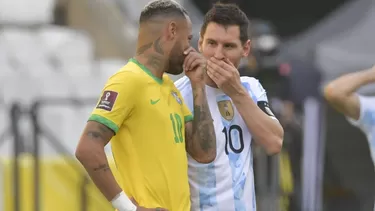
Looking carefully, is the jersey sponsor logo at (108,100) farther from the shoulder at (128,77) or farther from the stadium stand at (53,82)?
the stadium stand at (53,82)

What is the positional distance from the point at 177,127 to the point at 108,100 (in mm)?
383

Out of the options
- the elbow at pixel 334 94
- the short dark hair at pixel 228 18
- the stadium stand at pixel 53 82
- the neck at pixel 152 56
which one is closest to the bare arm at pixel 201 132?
the neck at pixel 152 56

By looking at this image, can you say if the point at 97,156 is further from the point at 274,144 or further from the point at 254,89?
Answer: the point at 254,89

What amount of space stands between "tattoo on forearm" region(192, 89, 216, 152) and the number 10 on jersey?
0.11 m

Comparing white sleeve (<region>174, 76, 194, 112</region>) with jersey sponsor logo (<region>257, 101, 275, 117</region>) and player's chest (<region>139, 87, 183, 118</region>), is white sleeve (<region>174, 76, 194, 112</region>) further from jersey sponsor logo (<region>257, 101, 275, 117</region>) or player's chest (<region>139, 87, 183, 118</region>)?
jersey sponsor logo (<region>257, 101, 275, 117</region>)

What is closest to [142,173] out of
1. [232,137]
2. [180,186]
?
[180,186]

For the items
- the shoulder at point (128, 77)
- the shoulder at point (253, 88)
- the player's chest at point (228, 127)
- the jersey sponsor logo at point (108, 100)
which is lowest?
the player's chest at point (228, 127)

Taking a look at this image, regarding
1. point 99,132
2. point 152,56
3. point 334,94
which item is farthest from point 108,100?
point 334,94

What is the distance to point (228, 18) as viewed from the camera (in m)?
4.99

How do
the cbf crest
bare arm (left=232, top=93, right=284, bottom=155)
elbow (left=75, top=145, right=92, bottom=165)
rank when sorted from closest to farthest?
elbow (left=75, top=145, right=92, bottom=165)
the cbf crest
bare arm (left=232, top=93, right=284, bottom=155)

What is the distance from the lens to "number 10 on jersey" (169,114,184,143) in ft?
15.4

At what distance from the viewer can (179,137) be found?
186 inches

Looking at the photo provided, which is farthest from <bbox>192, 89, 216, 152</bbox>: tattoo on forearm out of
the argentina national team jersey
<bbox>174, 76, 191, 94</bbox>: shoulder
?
<bbox>174, 76, 191, 94</bbox>: shoulder

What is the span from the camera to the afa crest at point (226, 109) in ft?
16.6
